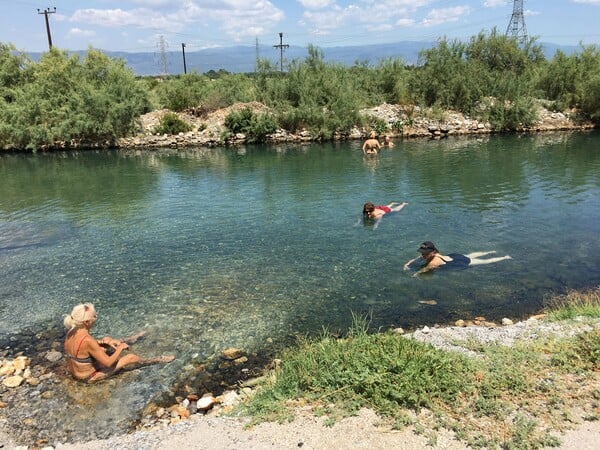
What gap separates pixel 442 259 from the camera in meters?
11.4

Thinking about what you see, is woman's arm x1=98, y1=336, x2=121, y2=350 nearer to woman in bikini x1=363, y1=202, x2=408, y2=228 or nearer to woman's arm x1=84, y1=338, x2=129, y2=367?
woman's arm x1=84, y1=338, x2=129, y2=367

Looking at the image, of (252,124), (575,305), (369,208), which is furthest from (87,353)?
(252,124)

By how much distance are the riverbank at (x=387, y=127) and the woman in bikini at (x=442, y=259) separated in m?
27.1

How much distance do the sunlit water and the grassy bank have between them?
2.38m

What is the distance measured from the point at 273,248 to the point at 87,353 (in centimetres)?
700

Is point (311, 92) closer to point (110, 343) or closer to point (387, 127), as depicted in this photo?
point (387, 127)

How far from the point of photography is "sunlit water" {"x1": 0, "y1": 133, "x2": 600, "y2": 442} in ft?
30.8

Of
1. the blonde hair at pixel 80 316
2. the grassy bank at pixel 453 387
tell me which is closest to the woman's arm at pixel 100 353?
the blonde hair at pixel 80 316

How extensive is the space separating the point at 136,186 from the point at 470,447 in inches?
860

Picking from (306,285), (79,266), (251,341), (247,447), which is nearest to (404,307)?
(306,285)

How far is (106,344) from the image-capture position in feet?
26.6

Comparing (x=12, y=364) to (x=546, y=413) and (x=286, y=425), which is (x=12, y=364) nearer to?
(x=286, y=425)

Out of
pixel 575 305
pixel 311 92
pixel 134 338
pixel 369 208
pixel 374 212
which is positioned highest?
pixel 311 92

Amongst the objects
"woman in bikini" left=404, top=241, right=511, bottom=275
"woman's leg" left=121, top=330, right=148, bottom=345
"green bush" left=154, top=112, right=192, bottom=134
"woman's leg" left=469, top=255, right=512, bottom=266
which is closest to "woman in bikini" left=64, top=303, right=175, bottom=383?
"woman's leg" left=121, top=330, right=148, bottom=345
